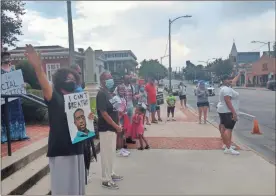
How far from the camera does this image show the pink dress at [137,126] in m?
6.74

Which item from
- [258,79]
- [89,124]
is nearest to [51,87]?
[89,124]

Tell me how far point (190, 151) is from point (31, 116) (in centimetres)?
430

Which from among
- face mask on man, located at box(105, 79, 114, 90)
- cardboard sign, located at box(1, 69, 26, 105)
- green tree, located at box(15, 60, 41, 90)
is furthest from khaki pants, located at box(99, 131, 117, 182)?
green tree, located at box(15, 60, 41, 90)

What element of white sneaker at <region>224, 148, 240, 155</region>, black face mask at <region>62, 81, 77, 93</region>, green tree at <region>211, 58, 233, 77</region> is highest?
green tree at <region>211, 58, 233, 77</region>

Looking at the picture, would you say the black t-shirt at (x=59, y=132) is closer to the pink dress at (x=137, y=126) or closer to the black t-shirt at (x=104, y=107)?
the black t-shirt at (x=104, y=107)

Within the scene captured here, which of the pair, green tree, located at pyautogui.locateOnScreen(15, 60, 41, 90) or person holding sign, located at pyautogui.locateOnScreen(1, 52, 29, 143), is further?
green tree, located at pyautogui.locateOnScreen(15, 60, 41, 90)

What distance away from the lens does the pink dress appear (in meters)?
6.74

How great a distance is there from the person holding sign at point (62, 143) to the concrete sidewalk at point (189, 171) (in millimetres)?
1407

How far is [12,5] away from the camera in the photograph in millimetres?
12266

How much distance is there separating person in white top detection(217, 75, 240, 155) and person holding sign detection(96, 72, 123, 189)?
107 inches

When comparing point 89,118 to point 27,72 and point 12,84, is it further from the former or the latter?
point 27,72

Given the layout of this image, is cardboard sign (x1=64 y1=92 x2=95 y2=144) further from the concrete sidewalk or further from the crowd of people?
the concrete sidewalk

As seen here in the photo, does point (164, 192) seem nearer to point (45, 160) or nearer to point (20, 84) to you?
point (45, 160)

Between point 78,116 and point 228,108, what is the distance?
4.05m
